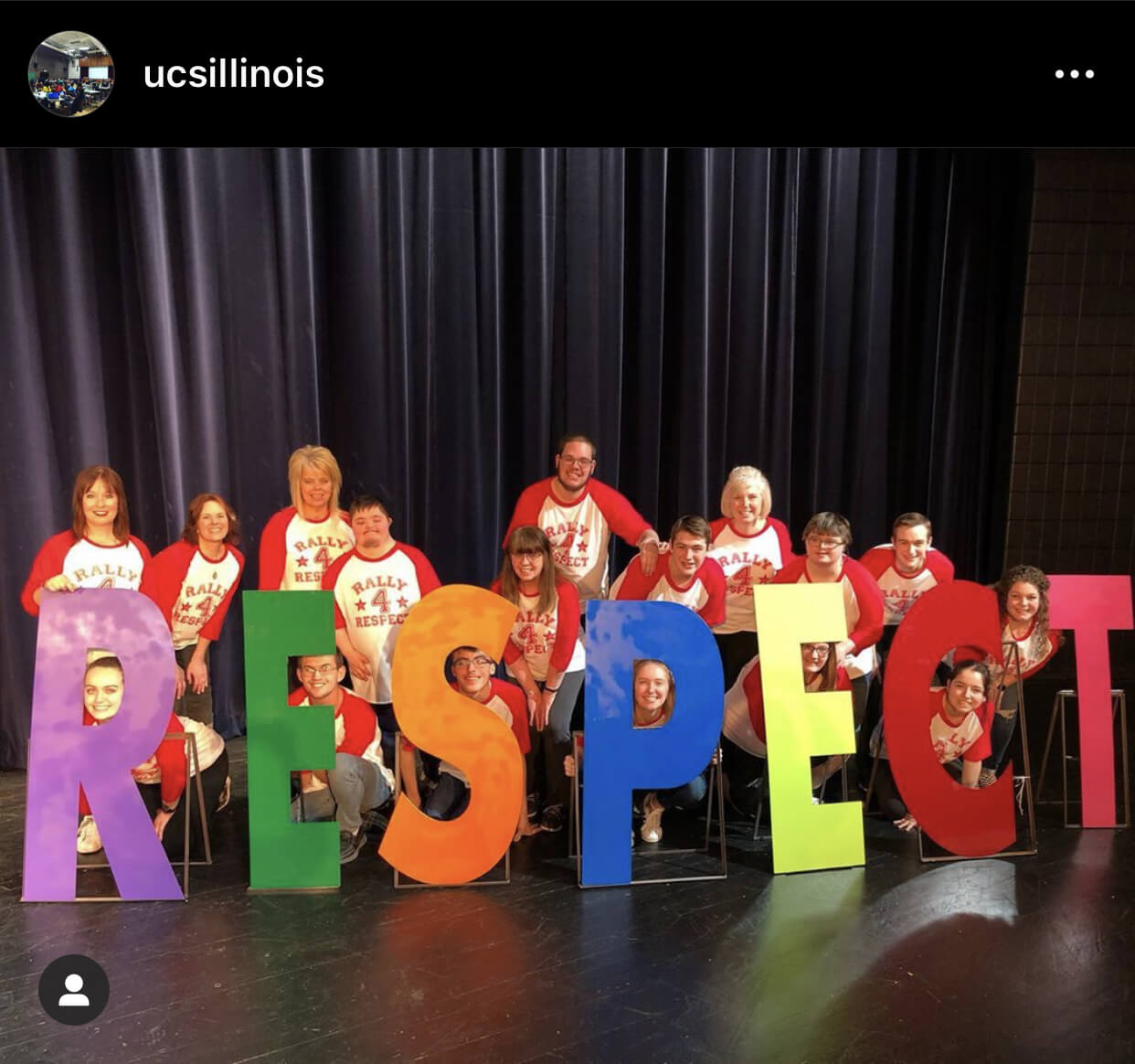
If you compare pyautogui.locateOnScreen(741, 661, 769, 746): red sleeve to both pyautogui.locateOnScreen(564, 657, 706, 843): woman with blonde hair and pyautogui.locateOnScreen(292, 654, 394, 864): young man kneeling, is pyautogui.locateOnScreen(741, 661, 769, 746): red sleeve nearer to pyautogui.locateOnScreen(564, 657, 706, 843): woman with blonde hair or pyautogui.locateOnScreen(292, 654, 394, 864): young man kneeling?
pyautogui.locateOnScreen(564, 657, 706, 843): woman with blonde hair

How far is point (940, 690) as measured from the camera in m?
3.65

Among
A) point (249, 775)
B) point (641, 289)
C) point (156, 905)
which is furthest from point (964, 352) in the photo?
point (156, 905)

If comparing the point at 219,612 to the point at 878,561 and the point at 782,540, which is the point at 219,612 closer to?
the point at 782,540

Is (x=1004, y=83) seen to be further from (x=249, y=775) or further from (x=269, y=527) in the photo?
(x=269, y=527)

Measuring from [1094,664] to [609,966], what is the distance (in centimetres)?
191

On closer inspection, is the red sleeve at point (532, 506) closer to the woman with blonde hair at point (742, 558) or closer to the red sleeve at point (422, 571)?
the red sleeve at point (422, 571)

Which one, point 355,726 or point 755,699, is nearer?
point 355,726

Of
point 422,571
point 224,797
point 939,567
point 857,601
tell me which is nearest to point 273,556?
point 422,571

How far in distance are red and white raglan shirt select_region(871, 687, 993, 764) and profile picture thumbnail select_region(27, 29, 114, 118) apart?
2926mm

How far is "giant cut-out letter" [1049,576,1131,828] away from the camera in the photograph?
370cm

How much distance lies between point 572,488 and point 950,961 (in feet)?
6.59

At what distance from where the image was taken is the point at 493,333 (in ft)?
16.2

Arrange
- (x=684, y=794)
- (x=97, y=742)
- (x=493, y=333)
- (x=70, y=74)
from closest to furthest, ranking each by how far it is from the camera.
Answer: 1. (x=70, y=74)
2. (x=97, y=742)
3. (x=684, y=794)
4. (x=493, y=333)

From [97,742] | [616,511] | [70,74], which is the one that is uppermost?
[70,74]
